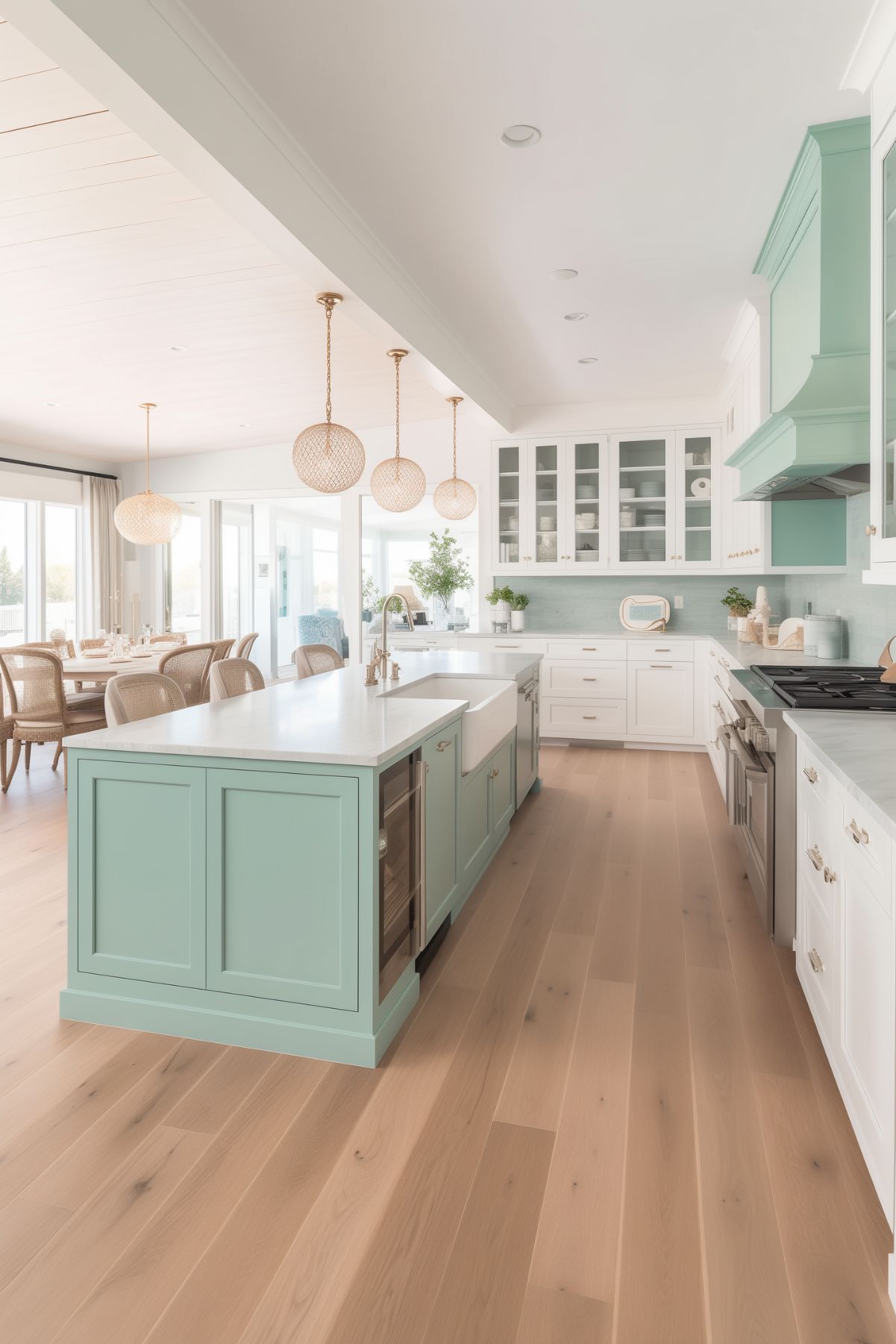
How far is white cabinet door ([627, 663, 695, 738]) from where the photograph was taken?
6.11 metres

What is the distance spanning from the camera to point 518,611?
6828mm

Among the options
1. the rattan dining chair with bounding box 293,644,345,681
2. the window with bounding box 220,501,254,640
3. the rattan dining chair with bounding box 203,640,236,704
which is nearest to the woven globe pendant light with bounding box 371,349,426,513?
the rattan dining chair with bounding box 293,644,345,681

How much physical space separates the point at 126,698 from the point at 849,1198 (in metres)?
2.49

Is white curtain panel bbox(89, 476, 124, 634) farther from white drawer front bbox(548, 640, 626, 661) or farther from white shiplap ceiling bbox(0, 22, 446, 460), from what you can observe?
white drawer front bbox(548, 640, 626, 661)

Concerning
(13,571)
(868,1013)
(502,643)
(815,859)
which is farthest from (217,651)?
(868,1013)

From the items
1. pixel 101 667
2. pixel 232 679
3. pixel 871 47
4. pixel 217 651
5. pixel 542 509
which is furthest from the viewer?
pixel 542 509

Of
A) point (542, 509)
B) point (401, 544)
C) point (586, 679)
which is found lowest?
point (586, 679)

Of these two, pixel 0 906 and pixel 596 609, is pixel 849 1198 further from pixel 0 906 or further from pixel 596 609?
pixel 596 609

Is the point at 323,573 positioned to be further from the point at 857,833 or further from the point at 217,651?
the point at 857,833

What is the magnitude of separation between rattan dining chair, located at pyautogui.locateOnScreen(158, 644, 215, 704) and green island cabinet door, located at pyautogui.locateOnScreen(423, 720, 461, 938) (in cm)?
276

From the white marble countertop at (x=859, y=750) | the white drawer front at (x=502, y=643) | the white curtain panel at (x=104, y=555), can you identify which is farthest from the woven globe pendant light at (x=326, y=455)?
the white curtain panel at (x=104, y=555)

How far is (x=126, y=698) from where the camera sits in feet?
9.30

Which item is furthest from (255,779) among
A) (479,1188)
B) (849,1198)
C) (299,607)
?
(299,607)

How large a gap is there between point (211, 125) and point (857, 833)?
98.0 inches
